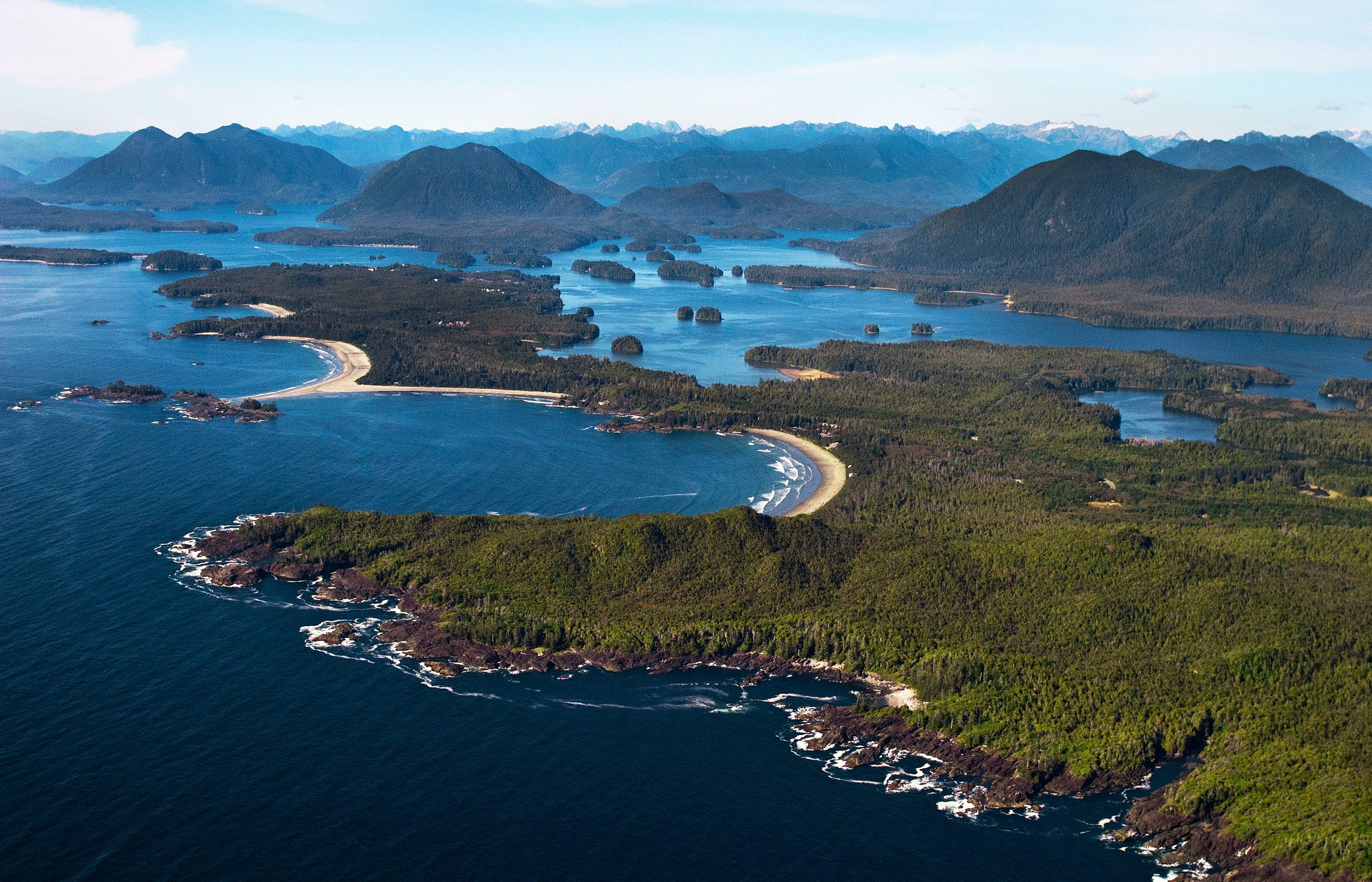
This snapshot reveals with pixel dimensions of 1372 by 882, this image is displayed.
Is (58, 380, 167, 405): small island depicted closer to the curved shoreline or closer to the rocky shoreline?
the curved shoreline

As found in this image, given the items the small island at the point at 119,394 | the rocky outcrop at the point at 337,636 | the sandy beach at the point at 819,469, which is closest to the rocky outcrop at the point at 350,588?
the rocky outcrop at the point at 337,636

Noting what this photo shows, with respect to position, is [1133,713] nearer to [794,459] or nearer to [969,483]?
[969,483]

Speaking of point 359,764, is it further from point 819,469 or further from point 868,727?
point 819,469

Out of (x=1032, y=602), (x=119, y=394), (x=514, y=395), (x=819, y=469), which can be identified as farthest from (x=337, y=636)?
(x=514, y=395)

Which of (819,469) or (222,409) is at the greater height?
(222,409)

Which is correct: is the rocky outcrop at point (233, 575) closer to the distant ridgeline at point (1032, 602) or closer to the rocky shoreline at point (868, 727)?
the rocky shoreline at point (868, 727)
